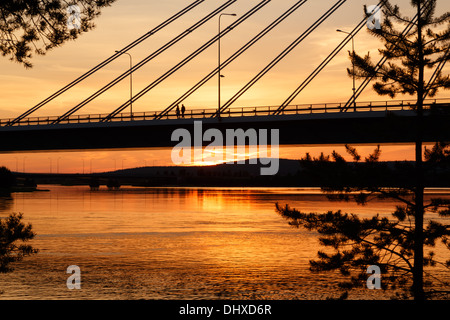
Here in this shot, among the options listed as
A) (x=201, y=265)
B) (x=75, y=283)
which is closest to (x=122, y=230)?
(x=201, y=265)

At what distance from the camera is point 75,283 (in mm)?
21125

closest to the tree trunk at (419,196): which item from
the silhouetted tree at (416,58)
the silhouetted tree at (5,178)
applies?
the silhouetted tree at (416,58)

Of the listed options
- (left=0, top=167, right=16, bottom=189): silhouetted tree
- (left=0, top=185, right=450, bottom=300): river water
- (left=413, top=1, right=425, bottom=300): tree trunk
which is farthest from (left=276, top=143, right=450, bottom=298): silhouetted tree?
(left=0, top=167, right=16, bottom=189): silhouetted tree

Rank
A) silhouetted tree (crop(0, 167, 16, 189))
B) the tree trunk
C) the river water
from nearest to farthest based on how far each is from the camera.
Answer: the tree trunk → the river water → silhouetted tree (crop(0, 167, 16, 189))

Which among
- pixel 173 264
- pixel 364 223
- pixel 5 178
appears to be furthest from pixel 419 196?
pixel 5 178

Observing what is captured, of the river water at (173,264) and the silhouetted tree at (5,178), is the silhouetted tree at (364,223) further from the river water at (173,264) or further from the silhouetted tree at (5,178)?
the silhouetted tree at (5,178)

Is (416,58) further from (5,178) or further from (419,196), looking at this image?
(5,178)

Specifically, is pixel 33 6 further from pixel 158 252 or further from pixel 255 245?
pixel 255 245

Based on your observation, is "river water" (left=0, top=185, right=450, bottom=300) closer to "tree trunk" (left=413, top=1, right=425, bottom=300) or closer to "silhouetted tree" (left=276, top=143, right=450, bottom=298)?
"silhouetted tree" (left=276, top=143, right=450, bottom=298)

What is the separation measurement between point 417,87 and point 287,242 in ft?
60.2

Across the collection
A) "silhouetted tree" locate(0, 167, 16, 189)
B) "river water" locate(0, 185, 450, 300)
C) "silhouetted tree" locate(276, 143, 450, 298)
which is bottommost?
"river water" locate(0, 185, 450, 300)

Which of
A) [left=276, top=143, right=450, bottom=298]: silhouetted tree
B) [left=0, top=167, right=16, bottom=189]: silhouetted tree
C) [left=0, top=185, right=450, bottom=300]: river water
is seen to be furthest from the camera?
[left=0, top=167, right=16, bottom=189]: silhouetted tree

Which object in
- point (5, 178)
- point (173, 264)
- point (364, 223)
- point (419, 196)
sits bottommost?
point (173, 264)

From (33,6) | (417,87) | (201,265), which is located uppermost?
(33,6)
